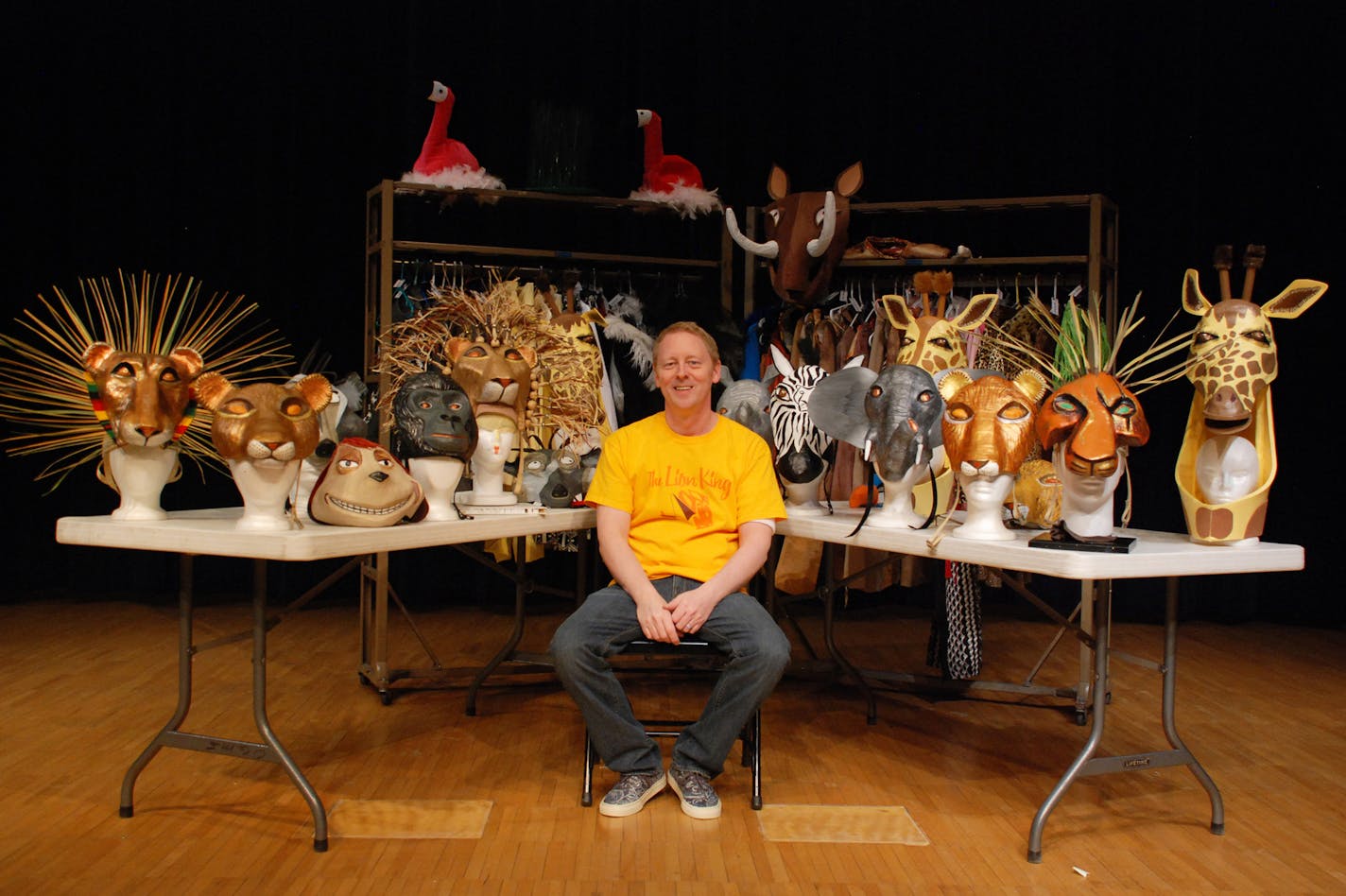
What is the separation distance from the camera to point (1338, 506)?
544cm

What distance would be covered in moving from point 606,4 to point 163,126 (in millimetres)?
2178

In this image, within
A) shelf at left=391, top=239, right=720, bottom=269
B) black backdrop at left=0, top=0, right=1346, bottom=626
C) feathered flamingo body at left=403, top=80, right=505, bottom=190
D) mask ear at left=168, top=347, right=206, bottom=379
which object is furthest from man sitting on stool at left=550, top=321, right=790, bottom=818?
black backdrop at left=0, top=0, right=1346, bottom=626

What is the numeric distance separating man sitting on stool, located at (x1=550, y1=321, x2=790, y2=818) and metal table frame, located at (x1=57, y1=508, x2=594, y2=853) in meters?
0.42

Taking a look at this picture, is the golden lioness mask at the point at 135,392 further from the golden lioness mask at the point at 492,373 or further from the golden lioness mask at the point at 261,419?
the golden lioness mask at the point at 492,373

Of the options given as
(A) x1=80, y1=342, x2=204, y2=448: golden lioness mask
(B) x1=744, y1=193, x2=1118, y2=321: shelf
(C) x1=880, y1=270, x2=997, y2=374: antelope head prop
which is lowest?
(A) x1=80, y1=342, x2=204, y2=448: golden lioness mask

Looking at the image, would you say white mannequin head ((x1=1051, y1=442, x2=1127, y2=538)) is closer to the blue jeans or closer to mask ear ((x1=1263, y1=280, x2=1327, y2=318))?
mask ear ((x1=1263, y1=280, x2=1327, y2=318))

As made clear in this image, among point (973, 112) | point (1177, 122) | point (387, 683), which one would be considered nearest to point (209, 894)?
point (387, 683)

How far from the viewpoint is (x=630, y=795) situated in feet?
9.29

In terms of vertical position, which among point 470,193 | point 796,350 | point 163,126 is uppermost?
point 163,126

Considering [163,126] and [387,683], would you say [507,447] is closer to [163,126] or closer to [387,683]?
[387,683]

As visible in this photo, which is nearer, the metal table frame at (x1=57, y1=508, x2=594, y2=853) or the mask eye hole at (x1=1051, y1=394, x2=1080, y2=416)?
the metal table frame at (x1=57, y1=508, x2=594, y2=853)

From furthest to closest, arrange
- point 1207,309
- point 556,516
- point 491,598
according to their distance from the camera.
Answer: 1. point 491,598
2. point 556,516
3. point 1207,309

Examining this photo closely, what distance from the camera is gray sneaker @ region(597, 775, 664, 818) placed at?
2812 mm

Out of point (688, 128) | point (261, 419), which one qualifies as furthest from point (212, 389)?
point (688, 128)
